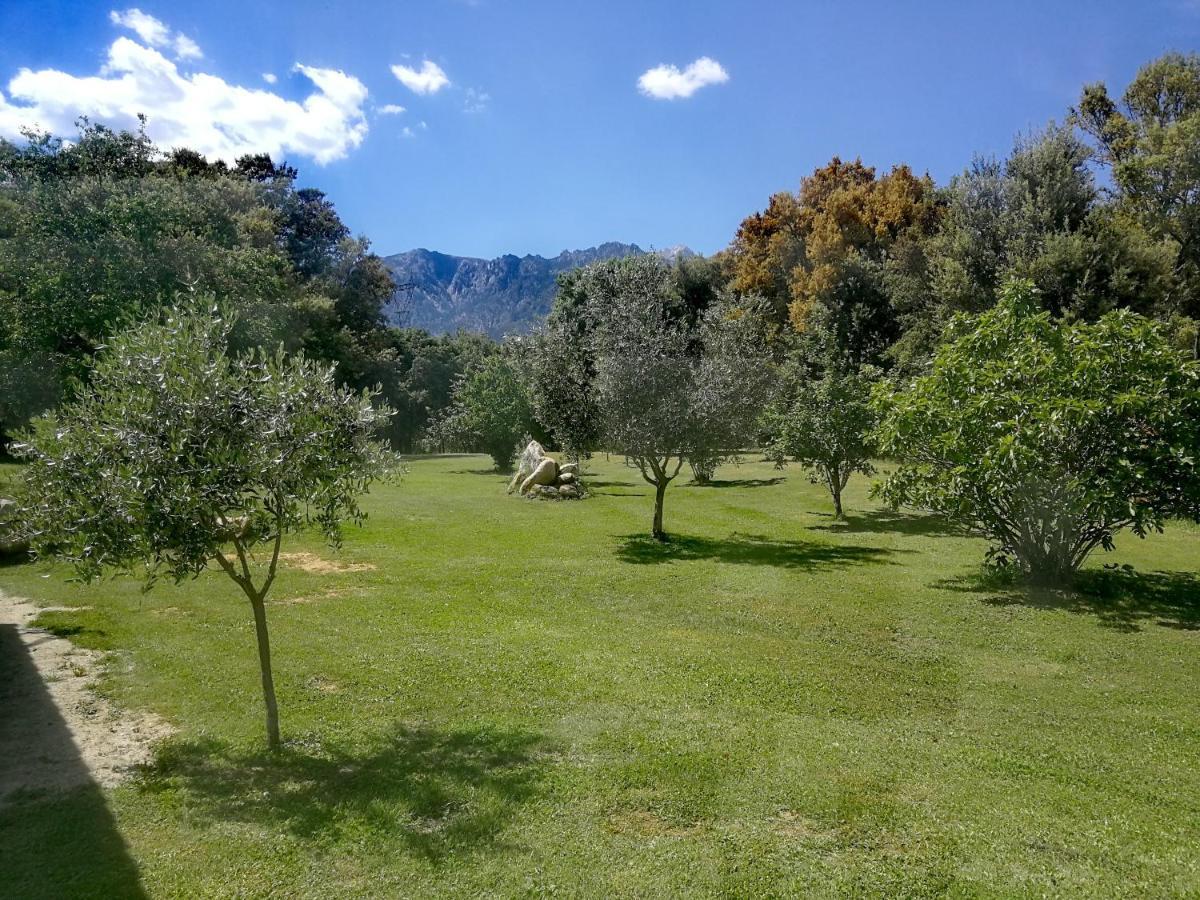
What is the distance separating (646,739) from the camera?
29.7 feet

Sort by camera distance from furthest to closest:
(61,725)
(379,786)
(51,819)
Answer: (61,725)
(379,786)
(51,819)

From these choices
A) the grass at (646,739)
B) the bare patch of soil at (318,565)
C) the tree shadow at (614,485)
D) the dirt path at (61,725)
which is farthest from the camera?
the tree shadow at (614,485)

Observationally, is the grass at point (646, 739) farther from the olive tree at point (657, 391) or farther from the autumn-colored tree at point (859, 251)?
the autumn-colored tree at point (859, 251)

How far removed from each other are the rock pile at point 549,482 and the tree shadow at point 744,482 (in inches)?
306

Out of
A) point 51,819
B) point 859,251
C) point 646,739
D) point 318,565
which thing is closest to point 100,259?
point 318,565

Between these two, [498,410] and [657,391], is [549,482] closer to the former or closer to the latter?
[498,410]

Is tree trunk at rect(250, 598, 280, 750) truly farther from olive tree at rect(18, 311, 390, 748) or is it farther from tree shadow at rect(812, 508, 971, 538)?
tree shadow at rect(812, 508, 971, 538)

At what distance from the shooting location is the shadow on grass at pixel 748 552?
2084cm

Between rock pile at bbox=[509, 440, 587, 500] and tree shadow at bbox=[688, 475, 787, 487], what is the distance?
7771 mm

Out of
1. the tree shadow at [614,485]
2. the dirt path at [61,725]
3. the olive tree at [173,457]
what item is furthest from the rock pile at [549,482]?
the olive tree at [173,457]

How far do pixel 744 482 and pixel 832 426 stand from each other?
15.1 metres

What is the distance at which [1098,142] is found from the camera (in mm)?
41406

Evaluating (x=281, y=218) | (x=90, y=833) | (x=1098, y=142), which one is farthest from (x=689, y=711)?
(x=281, y=218)

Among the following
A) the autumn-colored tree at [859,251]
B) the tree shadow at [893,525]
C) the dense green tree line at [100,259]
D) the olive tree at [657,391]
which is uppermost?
the autumn-colored tree at [859,251]
